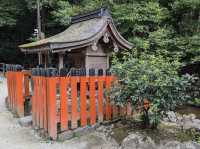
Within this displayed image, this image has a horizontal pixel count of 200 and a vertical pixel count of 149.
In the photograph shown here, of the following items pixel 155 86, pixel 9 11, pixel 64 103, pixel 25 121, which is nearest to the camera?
pixel 155 86

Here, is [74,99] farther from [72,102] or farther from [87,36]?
[87,36]

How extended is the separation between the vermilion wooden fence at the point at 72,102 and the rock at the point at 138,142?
131 centimetres

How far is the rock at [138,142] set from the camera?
6238mm

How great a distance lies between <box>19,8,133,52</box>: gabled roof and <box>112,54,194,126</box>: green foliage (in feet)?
8.35

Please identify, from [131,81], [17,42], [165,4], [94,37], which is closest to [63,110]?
[131,81]

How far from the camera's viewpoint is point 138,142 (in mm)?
6301

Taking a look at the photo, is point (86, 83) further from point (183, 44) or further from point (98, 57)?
point (183, 44)

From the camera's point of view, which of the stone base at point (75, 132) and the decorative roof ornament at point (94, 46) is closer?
the stone base at point (75, 132)

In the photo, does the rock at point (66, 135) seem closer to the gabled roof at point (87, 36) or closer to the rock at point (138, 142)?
the rock at point (138, 142)

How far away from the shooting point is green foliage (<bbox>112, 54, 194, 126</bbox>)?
20.6ft

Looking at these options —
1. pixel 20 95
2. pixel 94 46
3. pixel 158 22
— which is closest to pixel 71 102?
pixel 94 46

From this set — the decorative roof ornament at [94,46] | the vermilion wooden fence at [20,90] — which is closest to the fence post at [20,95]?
the vermilion wooden fence at [20,90]

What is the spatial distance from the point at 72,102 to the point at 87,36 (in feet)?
8.68

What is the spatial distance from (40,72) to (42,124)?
52.0 inches
